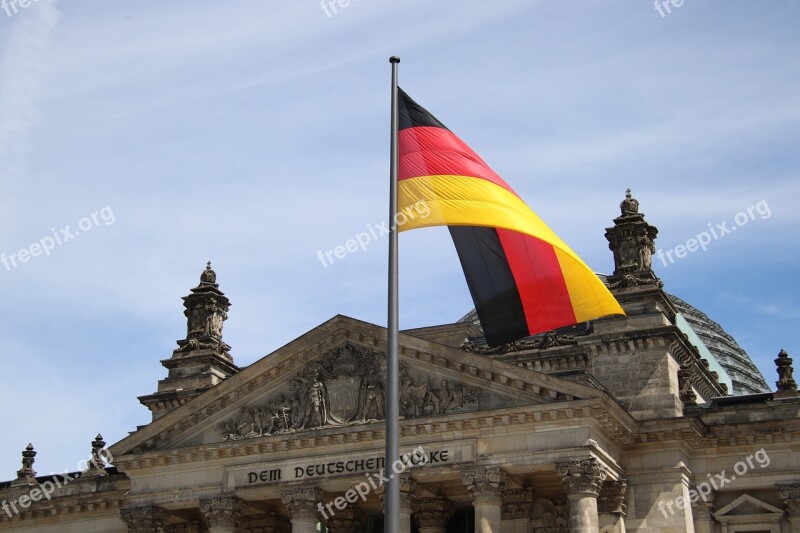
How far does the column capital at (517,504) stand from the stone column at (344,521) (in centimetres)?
638

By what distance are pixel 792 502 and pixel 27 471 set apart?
36.3 meters

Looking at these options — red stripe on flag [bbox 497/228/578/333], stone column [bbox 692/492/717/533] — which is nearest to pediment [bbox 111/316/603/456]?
stone column [bbox 692/492/717/533]

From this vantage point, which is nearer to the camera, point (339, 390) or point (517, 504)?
point (517, 504)

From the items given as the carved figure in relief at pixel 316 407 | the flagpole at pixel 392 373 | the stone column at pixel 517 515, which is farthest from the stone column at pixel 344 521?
the flagpole at pixel 392 373

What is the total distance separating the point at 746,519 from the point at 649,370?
6.60 metres

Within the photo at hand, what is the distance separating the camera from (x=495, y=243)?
2958 cm

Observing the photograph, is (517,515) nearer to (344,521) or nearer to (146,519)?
(344,521)

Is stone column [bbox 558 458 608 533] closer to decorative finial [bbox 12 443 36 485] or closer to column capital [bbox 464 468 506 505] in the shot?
column capital [bbox 464 468 506 505]

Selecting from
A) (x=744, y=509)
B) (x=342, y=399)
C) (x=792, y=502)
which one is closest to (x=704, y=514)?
(x=744, y=509)

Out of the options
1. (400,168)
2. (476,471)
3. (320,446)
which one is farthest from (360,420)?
(400,168)

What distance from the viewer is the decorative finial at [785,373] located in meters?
42.7

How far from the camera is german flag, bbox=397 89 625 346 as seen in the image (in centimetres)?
2675

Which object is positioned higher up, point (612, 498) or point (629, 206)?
point (629, 206)

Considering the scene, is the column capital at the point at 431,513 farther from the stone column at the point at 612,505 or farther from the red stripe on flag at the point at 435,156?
the red stripe on flag at the point at 435,156
